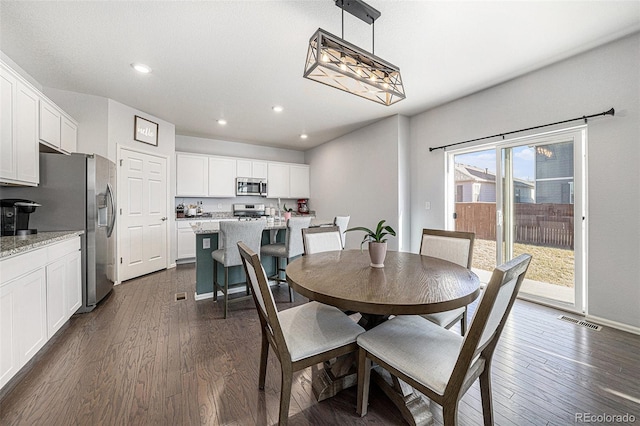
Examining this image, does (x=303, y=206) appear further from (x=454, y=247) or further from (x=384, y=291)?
(x=384, y=291)

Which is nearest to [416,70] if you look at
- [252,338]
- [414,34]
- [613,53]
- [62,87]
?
[414,34]

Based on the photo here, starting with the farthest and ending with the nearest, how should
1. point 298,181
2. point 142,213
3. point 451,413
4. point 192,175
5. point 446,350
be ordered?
1. point 298,181
2. point 192,175
3. point 142,213
4. point 446,350
5. point 451,413

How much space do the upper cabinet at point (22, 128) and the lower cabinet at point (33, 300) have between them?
2.24 ft

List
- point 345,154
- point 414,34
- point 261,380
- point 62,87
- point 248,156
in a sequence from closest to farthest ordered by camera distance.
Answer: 1. point 261,380
2. point 414,34
3. point 62,87
4. point 345,154
5. point 248,156

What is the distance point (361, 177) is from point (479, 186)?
1946mm

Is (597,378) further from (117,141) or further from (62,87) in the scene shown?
(62,87)

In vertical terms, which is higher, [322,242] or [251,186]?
[251,186]

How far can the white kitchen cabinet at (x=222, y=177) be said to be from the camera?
5422 mm

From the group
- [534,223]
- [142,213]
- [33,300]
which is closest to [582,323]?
[534,223]

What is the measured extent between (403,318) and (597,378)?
143 cm

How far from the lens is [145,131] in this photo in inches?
161

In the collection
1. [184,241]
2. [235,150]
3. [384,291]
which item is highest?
[235,150]

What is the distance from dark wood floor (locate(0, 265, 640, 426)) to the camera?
4.64ft

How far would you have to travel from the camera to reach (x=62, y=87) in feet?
10.6
